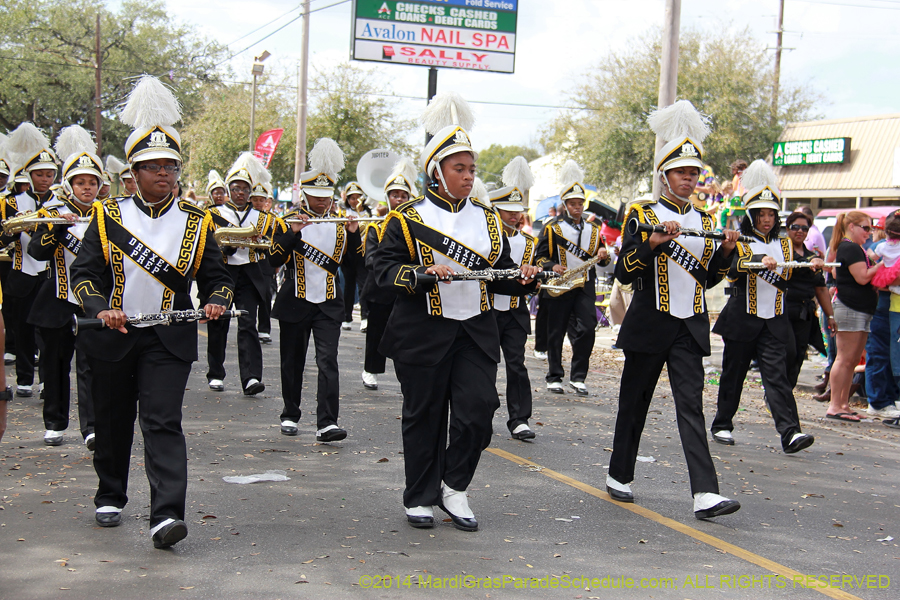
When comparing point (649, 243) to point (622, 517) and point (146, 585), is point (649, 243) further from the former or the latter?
point (146, 585)

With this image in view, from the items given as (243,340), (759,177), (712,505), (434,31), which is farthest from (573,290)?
(434,31)

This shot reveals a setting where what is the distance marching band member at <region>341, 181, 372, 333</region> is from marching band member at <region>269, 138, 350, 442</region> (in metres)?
0.22

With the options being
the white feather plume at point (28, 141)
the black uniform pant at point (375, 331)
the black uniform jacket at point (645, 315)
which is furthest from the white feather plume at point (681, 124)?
the white feather plume at point (28, 141)

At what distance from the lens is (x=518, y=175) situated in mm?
10438

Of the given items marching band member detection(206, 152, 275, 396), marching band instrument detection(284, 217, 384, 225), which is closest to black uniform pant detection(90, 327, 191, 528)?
marching band instrument detection(284, 217, 384, 225)

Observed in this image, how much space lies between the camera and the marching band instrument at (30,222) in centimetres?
717

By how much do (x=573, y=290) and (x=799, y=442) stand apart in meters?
3.37

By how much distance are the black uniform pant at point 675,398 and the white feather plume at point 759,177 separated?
2.46 metres

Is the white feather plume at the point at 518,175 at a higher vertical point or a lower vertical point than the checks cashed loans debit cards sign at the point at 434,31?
lower

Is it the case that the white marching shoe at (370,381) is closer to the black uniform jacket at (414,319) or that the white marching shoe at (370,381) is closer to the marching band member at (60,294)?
the marching band member at (60,294)

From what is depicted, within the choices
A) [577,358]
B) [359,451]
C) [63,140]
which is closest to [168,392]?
[359,451]

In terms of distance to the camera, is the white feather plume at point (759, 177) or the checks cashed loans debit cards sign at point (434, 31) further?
the checks cashed loans debit cards sign at point (434, 31)

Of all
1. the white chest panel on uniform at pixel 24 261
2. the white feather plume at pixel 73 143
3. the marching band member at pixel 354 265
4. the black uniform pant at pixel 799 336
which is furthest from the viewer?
the black uniform pant at pixel 799 336

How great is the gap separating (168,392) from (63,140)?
15.4 feet
